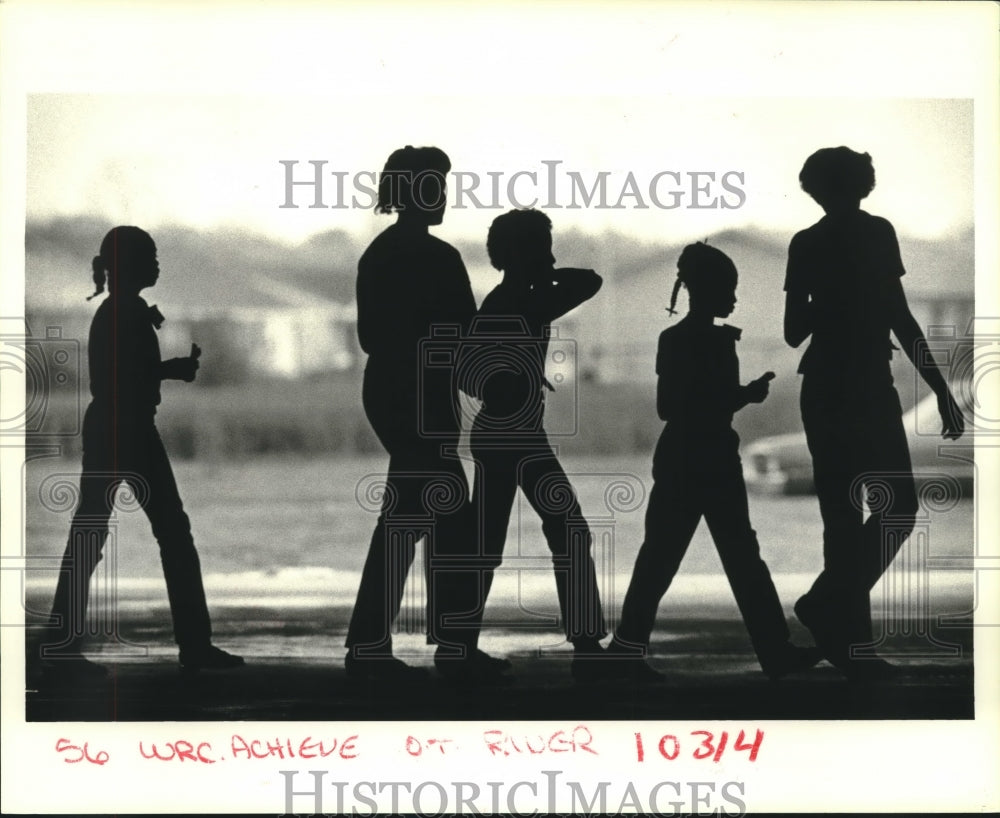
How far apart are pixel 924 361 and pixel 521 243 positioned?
1.60 metres

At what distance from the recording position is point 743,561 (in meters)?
5.68

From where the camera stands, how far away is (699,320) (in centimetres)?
571

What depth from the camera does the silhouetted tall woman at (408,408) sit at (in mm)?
5645

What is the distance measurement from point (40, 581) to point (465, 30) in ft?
8.65

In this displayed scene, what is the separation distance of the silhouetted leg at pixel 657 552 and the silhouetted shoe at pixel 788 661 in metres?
0.47

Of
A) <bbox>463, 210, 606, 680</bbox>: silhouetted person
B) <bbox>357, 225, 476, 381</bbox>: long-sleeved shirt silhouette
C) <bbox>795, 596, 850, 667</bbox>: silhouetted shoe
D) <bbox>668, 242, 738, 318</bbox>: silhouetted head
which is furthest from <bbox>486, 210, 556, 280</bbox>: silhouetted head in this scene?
<bbox>795, 596, 850, 667</bbox>: silhouetted shoe

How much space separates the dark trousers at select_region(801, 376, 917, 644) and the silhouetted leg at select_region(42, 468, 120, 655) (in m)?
2.71

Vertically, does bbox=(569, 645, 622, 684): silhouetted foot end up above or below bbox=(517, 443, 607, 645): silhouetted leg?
below

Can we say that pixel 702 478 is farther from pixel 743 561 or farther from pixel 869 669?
pixel 869 669

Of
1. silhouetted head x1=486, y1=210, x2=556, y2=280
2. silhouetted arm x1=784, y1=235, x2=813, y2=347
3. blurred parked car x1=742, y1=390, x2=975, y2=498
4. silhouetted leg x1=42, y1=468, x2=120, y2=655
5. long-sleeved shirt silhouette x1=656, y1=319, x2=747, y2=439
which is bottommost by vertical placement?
silhouetted leg x1=42, y1=468, x2=120, y2=655

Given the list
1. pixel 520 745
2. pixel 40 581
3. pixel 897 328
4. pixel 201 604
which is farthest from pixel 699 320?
pixel 40 581

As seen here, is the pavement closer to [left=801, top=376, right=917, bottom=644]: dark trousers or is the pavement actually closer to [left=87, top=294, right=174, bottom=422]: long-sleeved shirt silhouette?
[left=801, top=376, right=917, bottom=644]: dark trousers

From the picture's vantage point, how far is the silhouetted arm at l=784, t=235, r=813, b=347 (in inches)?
225

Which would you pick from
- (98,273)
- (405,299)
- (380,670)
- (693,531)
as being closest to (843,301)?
(693,531)
